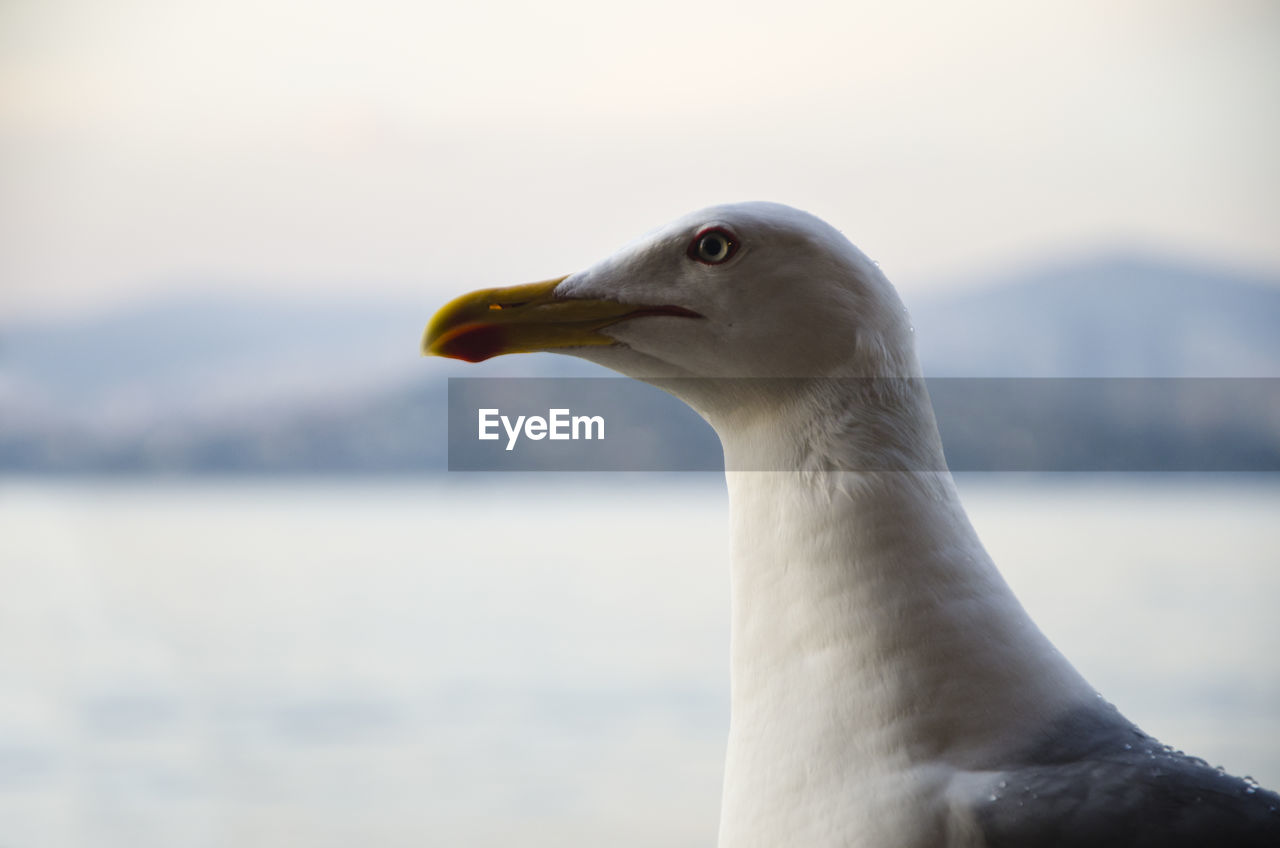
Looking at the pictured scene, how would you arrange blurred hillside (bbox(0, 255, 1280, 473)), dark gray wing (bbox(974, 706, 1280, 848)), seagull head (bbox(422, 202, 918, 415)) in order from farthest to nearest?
blurred hillside (bbox(0, 255, 1280, 473))
seagull head (bbox(422, 202, 918, 415))
dark gray wing (bbox(974, 706, 1280, 848))

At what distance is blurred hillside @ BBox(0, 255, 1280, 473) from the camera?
1.45m

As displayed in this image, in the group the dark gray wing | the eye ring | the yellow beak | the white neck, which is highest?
the eye ring

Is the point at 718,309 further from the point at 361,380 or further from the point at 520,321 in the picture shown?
the point at 361,380

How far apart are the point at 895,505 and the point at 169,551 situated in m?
1.35

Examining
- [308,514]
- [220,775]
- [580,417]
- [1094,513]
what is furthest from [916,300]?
[220,775]

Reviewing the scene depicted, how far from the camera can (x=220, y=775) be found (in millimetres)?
1605

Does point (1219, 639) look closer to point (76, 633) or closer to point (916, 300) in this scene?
point (916, 300)

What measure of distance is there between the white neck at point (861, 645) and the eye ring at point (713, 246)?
0.10 m

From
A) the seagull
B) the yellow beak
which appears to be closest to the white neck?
the seagull

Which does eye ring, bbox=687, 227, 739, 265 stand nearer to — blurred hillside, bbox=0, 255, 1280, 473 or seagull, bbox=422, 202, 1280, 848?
seagull, bbox=422, 202, 1280, 848

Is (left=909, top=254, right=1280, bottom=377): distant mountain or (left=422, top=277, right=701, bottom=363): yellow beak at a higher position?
(left=909, top=254, right=1280, bottom=377): distant mountain

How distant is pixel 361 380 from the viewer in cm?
149

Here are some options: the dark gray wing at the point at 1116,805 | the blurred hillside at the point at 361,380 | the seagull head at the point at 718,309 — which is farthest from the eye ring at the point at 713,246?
the blurred hillside at the point at 361,380

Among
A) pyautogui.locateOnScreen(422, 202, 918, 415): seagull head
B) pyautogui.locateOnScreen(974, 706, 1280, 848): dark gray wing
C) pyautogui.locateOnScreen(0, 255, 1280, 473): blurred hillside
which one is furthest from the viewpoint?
pyautogui.locateOnScreen(0, 255, 1280, 473): blurred hillside
